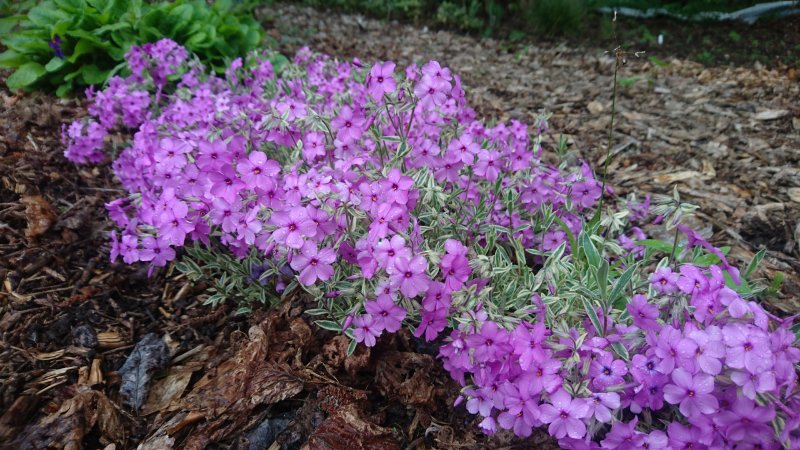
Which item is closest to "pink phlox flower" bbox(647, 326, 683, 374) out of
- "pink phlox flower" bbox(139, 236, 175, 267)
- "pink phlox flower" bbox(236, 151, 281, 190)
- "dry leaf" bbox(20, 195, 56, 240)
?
"pink phlox flower" bbox(236, 151, 281, 190)

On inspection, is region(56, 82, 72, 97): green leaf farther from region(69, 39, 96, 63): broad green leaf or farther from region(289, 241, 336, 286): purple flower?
region(289, 241, 336, 286): purple flower

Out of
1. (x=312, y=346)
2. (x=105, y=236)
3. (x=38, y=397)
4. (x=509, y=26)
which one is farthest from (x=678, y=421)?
(x=509, y=26)

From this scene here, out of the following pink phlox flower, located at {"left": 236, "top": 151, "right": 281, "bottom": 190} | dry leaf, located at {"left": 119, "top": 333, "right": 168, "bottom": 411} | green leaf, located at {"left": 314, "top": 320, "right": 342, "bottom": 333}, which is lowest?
dry leaf, located at {"left": 119, "top": 333, "right": 168, "bottom": 411}

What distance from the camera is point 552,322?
178cm

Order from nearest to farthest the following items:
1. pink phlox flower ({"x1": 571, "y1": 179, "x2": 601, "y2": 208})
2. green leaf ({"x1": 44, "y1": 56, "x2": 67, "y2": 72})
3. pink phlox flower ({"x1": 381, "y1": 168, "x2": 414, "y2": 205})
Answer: pink phlox flower ({"x1": 381, "y1": 168, "x2": 414, "y2": 205})
pink phlox flower ({"x1": 571, "y1": 179, "x2": 601, "y2": 208})
green leaf ({"x1": 44, "y1": 56, "x2": 67, "y2": 72})

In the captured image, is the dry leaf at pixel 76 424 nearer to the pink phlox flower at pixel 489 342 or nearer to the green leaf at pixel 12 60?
the pink phlox flower at pixel 489 342

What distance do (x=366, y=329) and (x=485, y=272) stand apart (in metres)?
0.43

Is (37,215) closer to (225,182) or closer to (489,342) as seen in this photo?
(225,182)

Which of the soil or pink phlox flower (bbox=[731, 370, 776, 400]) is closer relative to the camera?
pink phlox flower (bbox=[731, 370, 776, 400])

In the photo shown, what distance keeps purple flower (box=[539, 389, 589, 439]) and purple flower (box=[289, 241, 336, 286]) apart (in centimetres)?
76

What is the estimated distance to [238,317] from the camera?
Answer: 2.51 metres

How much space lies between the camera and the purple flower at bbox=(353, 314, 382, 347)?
183 centimetres

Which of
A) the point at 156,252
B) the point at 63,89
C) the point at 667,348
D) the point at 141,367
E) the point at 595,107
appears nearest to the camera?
the point at 667,348

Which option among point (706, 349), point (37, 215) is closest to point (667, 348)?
point (706, 349)
